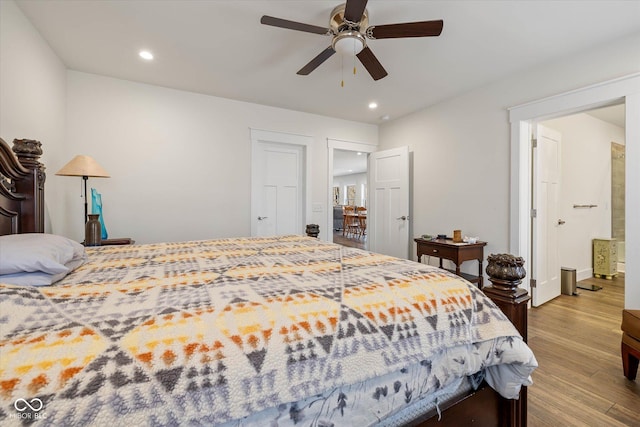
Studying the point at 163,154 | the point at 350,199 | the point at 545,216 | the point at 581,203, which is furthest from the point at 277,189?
the point at 350,199

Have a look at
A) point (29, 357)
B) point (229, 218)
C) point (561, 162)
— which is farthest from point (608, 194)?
point (29, 357)

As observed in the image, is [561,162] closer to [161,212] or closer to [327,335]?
[327,335]

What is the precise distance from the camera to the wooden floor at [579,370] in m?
1.50

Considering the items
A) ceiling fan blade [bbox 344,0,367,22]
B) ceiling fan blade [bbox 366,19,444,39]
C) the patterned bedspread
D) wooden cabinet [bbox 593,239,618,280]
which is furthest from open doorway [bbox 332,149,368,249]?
the patterned bedspread

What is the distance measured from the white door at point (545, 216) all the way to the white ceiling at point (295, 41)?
976 millimetres

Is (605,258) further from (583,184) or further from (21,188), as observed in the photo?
(21,188)

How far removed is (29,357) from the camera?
0.54m

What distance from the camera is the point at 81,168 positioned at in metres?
2.50

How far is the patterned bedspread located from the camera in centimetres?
53

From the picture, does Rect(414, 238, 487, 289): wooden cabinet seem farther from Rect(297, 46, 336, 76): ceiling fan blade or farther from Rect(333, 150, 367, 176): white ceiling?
Rect(333, 150, 367, 176): white ceiling

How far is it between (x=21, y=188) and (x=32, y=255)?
4.17 ft

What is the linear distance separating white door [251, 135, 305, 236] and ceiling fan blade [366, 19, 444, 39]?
234 centimetres

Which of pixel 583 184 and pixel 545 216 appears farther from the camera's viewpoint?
pixel 583 184

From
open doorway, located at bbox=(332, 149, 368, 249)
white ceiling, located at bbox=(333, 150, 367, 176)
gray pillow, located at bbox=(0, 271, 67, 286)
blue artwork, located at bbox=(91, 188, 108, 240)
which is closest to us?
gray pillow, located at bbox=(0, 271, 67, 286)
